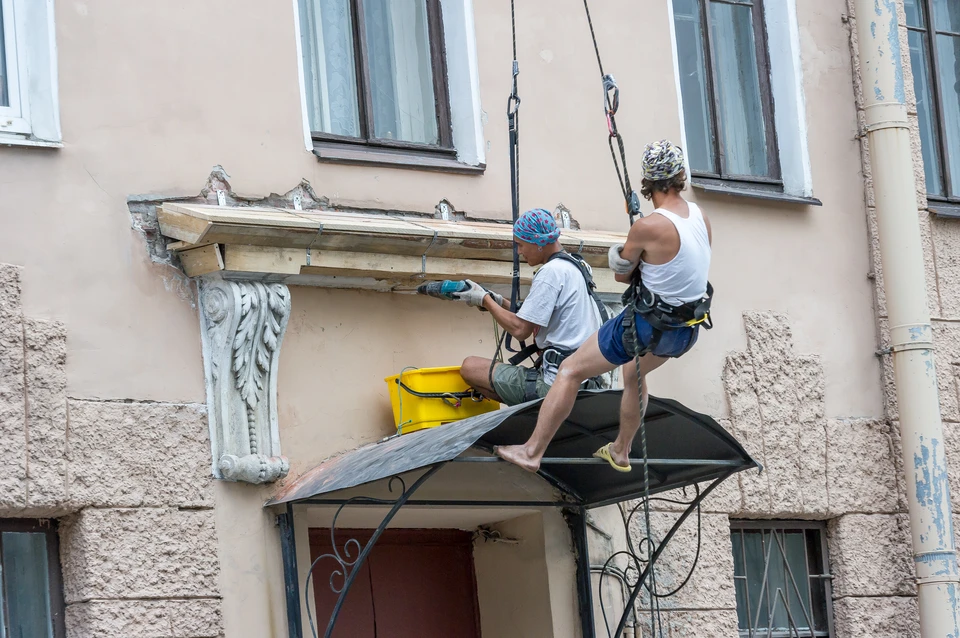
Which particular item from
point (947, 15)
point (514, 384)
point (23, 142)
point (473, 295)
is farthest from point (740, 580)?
point (23, 142)

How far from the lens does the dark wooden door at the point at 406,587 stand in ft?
25.1

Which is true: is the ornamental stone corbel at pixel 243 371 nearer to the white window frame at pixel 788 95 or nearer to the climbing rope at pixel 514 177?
the climbing rope at pixel 514 177

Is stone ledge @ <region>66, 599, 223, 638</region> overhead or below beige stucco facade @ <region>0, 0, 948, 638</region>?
below

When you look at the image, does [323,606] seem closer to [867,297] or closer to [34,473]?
[34,473]

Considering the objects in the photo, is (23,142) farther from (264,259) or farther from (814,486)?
(814,486)

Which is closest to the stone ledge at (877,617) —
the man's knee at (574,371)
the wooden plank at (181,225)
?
the man's knee at (574,371)

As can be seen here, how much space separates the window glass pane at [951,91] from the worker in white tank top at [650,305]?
429 cm

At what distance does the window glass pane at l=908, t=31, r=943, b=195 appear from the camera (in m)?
9.90

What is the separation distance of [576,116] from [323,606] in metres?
2.92

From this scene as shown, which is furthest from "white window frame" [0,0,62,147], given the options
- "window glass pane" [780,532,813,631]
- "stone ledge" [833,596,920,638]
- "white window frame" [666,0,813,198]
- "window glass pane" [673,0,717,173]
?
"stone ledge" [833,596,920,638]

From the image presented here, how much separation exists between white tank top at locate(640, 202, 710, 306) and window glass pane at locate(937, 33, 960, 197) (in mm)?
4430

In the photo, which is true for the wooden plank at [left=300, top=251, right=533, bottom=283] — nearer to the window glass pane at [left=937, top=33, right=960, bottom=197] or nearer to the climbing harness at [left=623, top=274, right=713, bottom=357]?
the climbing harness at [left=623, top=274, right=713, bottom=357]

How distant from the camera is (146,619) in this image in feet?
20.9

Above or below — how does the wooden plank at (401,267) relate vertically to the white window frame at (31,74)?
below
